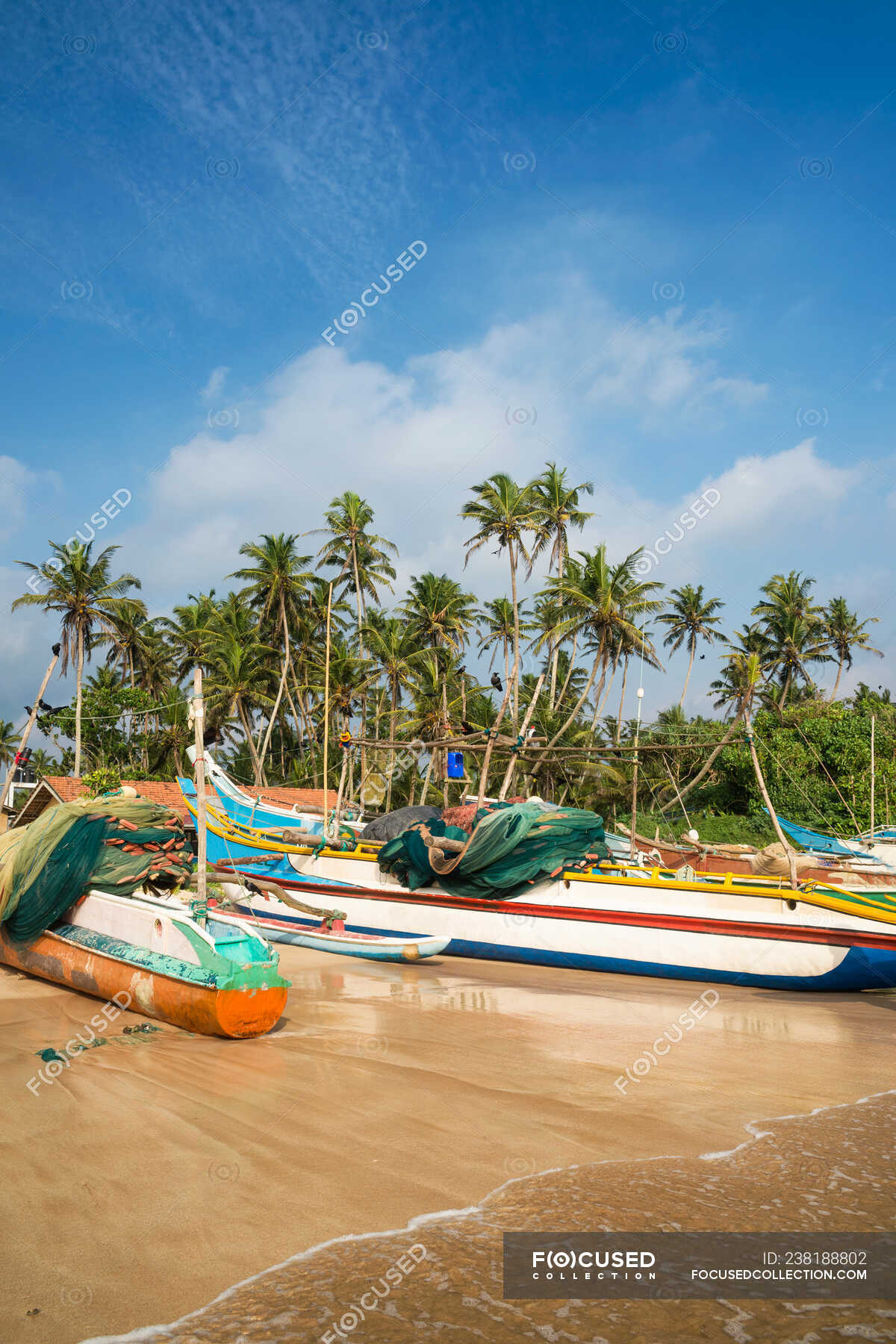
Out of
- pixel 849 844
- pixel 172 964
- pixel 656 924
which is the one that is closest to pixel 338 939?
pixel 656 924

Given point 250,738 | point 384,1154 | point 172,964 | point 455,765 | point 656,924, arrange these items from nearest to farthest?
1. point 384,1154
2. point 172,964
3. point 656,924
4. point 455,765
5. point 250,738

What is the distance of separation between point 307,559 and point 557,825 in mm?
32582

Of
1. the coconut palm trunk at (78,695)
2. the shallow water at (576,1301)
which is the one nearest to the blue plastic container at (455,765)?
the shallow water at (576,1301)

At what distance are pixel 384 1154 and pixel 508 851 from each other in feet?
27.8

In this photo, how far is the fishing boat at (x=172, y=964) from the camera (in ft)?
24.6

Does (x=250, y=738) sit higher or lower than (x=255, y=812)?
higher

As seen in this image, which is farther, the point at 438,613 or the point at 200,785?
the point at 438,613

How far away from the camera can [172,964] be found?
791cm

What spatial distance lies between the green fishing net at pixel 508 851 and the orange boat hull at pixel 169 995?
5685 millimetres

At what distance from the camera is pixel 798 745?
35.3 metres

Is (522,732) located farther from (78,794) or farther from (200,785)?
(200,785)

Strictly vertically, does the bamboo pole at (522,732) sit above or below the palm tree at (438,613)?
below

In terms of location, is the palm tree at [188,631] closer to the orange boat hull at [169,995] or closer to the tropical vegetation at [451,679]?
the tropical vegetation at [451,679]

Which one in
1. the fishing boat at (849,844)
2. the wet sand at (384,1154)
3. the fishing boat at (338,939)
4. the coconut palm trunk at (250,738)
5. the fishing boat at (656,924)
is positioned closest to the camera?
the wet sand at (384,1154)
